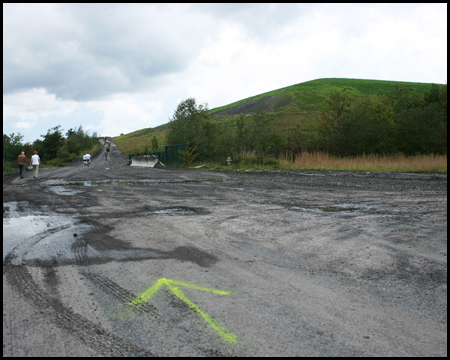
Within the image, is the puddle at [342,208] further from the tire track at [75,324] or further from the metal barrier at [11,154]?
the metal barrier at [11,154]

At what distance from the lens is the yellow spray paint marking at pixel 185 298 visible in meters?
2.62

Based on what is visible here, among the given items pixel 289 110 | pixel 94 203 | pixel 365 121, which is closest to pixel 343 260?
pixel 94 203

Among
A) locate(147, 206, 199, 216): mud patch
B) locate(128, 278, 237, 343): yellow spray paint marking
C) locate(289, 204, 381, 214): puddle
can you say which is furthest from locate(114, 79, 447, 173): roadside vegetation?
locate(128, 278, 237, 343): yellow spray paint marking

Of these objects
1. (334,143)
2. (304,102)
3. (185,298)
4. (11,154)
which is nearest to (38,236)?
(185,298)

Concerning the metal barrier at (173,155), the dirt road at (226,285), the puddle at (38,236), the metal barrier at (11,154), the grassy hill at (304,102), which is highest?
the grassy hill at (304,102)

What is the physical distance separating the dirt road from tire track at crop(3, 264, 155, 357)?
1cm

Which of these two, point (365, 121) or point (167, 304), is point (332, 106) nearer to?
point (365, 121)

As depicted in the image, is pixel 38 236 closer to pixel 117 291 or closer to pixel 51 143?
pixel 117 291

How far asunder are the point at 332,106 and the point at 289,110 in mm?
38435

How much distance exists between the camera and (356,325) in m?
2.77

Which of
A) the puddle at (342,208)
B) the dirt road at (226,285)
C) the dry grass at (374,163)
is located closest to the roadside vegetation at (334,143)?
the dry grass at (374,163)

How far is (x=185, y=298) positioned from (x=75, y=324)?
0.92 metres

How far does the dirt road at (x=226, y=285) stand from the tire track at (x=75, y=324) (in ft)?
0.04

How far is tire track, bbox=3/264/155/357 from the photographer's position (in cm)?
242
